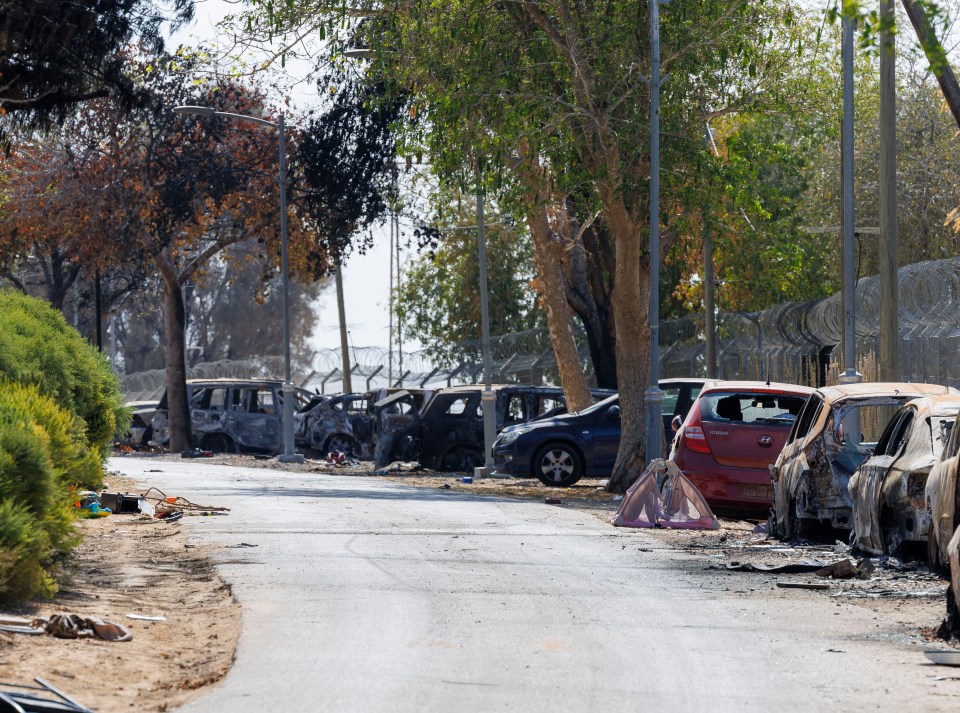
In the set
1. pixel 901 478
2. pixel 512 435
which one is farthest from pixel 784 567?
pixel 512 435

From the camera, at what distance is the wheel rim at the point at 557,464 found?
2456cm

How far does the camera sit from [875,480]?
1188cm

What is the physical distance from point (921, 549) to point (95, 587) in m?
6.14

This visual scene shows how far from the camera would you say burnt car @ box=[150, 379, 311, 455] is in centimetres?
3750

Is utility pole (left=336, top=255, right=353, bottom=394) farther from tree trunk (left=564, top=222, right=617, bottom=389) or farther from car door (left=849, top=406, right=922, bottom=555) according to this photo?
car door (left=849, top=406, right=922, bottom=555)

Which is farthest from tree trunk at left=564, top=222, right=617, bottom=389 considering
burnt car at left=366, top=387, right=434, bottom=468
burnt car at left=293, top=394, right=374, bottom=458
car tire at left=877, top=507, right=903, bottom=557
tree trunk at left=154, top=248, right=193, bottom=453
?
car tire at left=877, top=507, right=903, bottom=557

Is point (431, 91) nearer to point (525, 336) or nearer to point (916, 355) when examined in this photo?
point (916, 355)

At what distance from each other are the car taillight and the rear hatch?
0.05m

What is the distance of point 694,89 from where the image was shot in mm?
23250

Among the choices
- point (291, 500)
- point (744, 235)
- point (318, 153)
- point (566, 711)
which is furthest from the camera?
point (318, 153)

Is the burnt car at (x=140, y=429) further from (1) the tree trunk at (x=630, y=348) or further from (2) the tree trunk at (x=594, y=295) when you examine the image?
(1) the tree trunk at (x=630, y=348)

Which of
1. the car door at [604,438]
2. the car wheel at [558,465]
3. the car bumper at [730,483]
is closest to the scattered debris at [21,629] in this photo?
the car bumper at [730,483]

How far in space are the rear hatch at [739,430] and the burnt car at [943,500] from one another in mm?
6197

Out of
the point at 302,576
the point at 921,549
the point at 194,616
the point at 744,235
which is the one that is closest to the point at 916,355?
the point at 744,235
